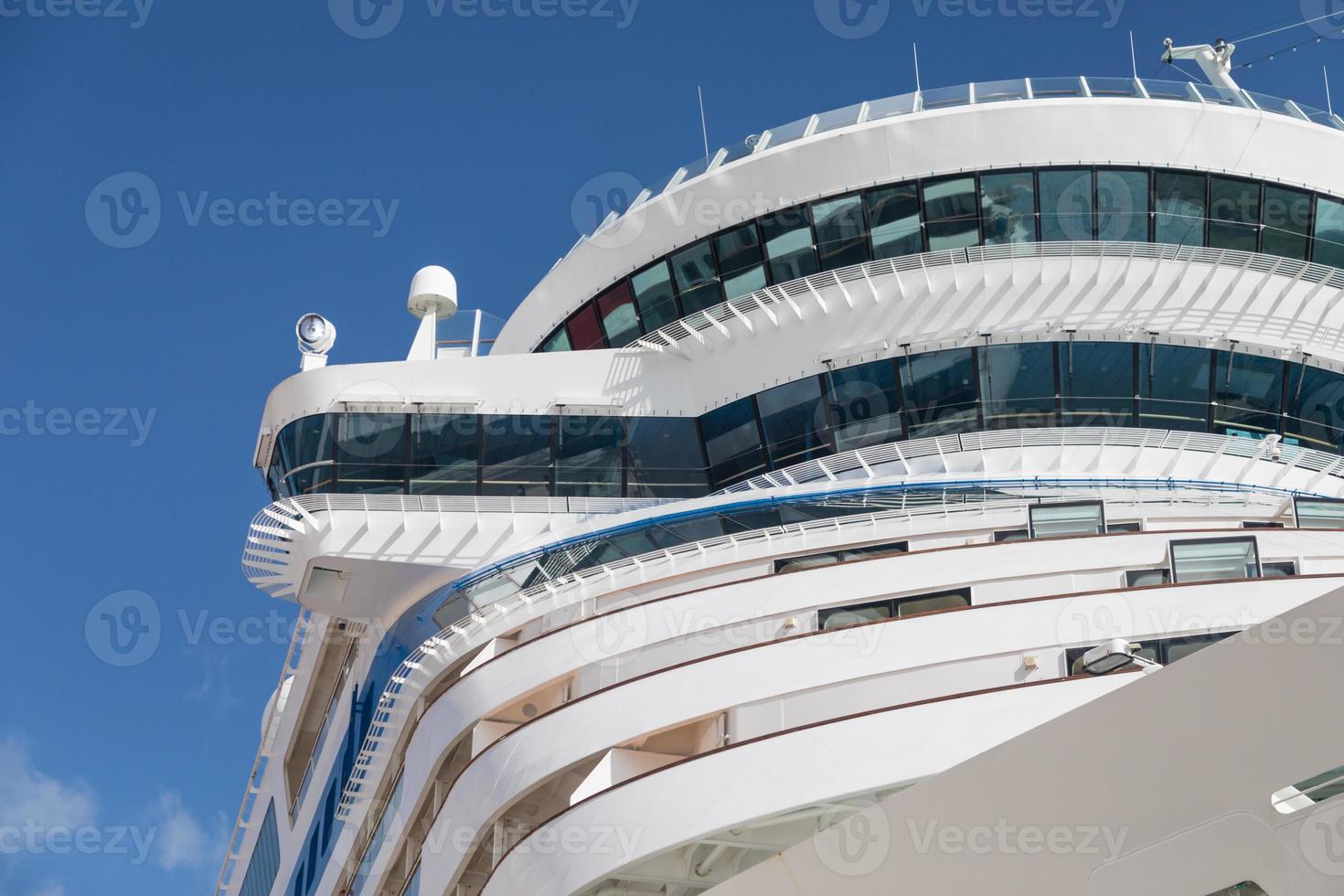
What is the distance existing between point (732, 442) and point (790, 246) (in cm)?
259

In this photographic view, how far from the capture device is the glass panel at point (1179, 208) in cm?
1836

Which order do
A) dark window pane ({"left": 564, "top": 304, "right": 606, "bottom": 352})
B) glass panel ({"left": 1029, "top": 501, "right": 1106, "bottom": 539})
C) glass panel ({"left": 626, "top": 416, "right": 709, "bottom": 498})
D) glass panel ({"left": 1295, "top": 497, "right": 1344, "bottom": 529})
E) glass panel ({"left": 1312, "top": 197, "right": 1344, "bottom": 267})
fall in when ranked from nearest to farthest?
glass panel ({"left": 1029, "top": 501, "right": 1106, "bottom": 539}), glass panel ({"left": 1295, "top": 497, "right": 1344, "bottom": 529}), glass panel ({"left": 626, "top": 416, "right": 709, "bottom": 498}), glass panel ({"left": 1312, "top": 197, "right": 1344, "bottom": 267}), dark window pane ({"left": 564, "top": 304, "right": 606, "bottom": 352})

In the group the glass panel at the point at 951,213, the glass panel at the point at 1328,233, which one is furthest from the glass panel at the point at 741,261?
the glass panel at the point at 1328,233

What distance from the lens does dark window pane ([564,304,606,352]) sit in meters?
21.0

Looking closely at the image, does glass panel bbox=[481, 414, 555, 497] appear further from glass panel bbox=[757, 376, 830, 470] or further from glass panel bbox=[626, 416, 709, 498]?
glass panel bbox=[757, 376, 830, 470]

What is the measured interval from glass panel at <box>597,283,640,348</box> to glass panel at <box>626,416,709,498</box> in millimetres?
1892

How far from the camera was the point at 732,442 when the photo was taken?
61.2 ft

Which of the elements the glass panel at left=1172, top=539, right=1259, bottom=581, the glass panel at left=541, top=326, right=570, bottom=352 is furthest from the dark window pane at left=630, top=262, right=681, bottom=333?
the glass panel at left=1172, top=539, right=1259, bottom=581

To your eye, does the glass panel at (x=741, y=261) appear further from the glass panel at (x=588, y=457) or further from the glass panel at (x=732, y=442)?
the glass panel at (x=588, y=457)

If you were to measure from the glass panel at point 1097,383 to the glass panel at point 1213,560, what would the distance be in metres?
6.09

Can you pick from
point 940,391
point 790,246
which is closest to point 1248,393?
point 940,391

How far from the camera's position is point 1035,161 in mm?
18469

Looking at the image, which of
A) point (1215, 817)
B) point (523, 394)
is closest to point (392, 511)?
point (523, 394)

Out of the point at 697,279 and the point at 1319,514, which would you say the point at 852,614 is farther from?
the point at 697,279
